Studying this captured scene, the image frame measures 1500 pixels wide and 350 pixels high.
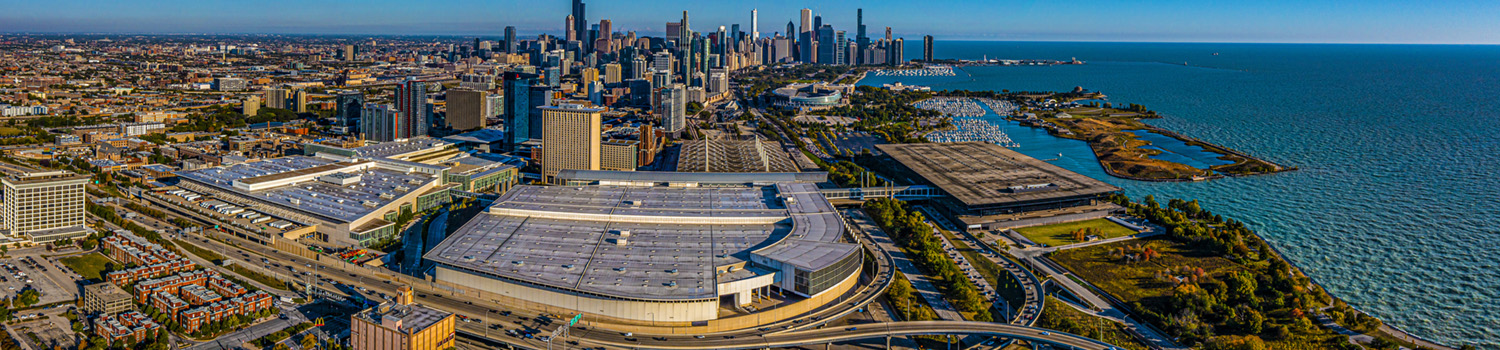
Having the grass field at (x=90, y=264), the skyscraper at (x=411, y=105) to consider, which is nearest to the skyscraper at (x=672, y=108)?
the skyscraper at (x=411, y=105)

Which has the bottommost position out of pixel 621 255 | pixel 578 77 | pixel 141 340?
pixel 141 340

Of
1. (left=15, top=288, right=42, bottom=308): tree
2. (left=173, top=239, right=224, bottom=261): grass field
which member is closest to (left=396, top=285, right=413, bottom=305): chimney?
(left=15, top=288, right=42, bottom=308): tree

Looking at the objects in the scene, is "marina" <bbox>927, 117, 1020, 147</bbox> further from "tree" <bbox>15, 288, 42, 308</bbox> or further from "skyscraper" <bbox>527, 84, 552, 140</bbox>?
"tree" <bbox>15, 288, 42, 308</bbox>

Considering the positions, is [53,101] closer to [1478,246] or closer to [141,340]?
[141,340]

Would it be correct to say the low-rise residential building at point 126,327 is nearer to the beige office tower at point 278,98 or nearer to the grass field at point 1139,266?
the grass field at point 1139,266

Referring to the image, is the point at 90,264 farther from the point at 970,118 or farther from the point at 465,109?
the point at 970,118

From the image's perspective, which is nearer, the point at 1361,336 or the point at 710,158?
the point at 1361,336

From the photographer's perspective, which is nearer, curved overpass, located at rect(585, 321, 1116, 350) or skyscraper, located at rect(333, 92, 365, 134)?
curved overpass, located at rect(585, 321, 1116, 350)

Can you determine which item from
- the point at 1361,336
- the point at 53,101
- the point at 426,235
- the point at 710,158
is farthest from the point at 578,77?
the point at 1361,336

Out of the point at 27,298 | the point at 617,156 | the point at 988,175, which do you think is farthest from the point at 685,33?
the point at 27,298
